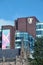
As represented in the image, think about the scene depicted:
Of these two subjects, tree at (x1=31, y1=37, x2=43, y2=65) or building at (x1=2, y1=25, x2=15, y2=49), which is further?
building at (x1=2, y1=25, x2=15, y2=49)

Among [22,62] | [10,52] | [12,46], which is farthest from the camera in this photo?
[12,46]

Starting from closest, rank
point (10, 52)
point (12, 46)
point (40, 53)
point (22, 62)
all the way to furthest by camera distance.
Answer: point (40, 53)
point (22, 62)
point (10, 52)
point (12, 46)

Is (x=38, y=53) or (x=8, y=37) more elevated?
(x=38, y=53)

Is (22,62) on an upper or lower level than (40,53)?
lower

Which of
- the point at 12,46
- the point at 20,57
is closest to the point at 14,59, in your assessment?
the point at 20,57

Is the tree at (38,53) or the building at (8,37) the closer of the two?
the tree at (38,53)

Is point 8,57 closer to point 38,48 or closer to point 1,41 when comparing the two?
point 38,48

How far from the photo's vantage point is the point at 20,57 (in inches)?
4646

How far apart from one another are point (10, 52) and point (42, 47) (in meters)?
48.6

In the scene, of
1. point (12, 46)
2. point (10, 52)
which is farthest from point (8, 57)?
point (12, 46)

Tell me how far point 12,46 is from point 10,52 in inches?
2550

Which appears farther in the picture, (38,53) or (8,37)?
(8,37)

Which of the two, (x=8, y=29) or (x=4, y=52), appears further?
(x=8, y=29)

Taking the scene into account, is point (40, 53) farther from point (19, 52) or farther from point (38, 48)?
point (19, 52)
